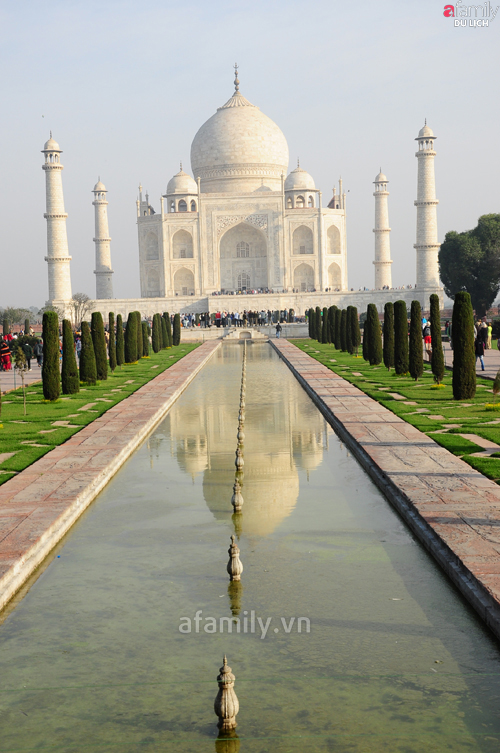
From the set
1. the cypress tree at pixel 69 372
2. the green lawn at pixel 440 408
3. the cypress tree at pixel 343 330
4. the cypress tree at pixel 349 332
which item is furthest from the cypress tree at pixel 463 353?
the cypress tree at pixel 343 330

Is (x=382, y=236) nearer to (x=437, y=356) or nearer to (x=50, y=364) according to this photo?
(x=437, y=356)

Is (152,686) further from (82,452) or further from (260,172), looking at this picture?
(260,172)

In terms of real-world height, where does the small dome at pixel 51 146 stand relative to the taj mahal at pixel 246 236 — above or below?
above

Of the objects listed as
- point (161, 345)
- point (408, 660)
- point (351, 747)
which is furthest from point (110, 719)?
point (161, 345)

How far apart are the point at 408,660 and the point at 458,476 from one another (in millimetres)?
2639

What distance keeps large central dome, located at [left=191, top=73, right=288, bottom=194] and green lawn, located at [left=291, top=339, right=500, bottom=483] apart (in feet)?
108

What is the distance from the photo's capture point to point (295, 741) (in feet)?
8.05

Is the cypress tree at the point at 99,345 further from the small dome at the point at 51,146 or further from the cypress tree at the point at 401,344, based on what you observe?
the small dome at the point at 51,146

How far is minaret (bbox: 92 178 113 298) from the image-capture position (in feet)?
144

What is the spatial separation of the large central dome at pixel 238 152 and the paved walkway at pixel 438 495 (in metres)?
38.6

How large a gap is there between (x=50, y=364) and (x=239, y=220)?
113ft

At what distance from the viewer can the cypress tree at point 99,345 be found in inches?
527

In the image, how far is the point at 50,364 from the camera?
10.4 metres

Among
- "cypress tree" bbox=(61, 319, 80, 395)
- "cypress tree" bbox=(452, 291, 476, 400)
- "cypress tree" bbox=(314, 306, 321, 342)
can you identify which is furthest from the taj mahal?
"cypress tree" bbox=(452, 291, 476, 400)
